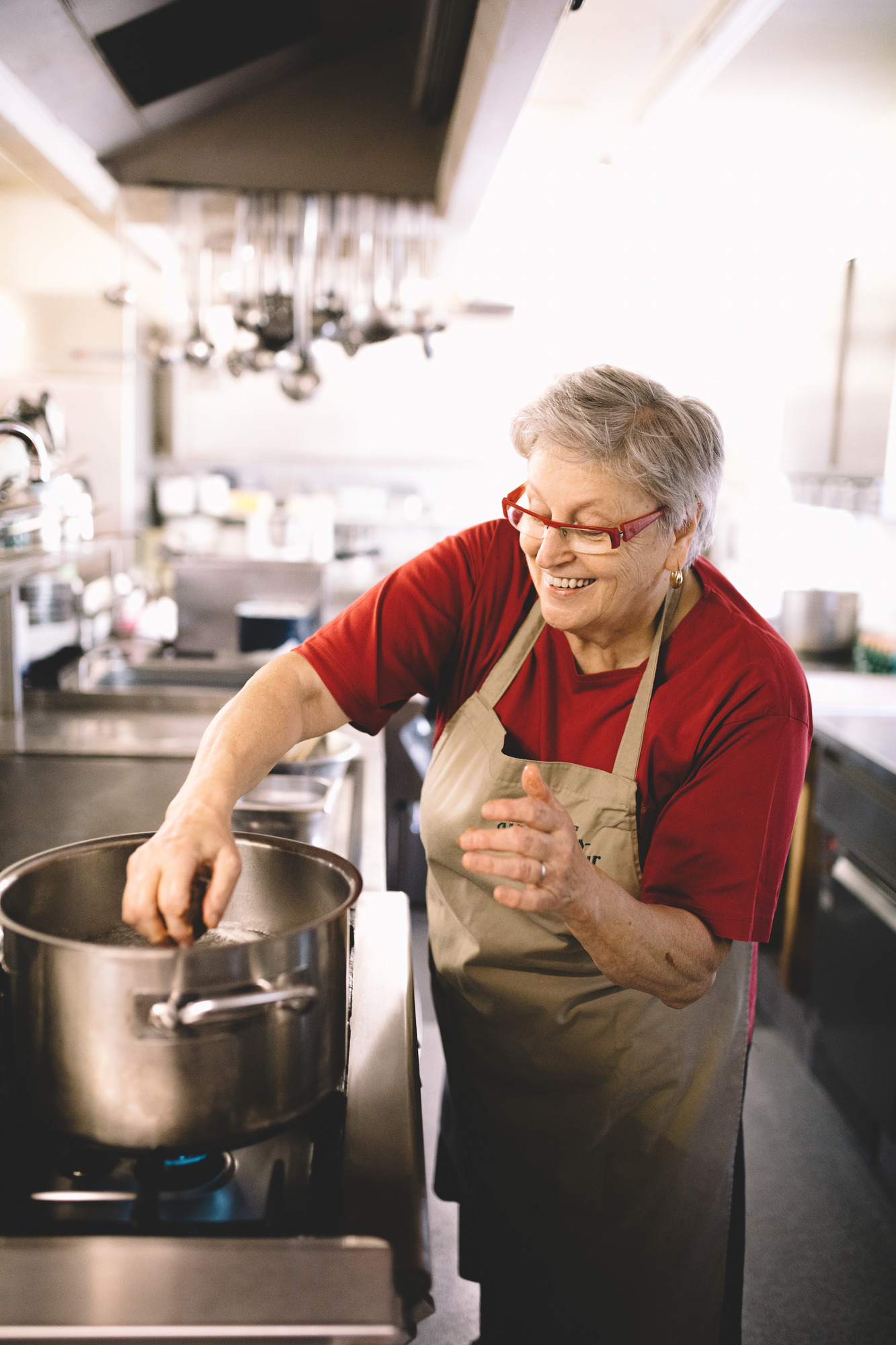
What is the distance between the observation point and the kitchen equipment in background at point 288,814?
4.65 ft

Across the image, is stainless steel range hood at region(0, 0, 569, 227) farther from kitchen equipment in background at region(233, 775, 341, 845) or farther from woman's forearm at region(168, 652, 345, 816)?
kitchen equipment in background at region(233, 775, 341, 845)

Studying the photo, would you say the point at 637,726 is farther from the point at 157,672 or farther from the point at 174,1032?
the point at 157,672

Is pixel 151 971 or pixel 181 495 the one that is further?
pixel 181 495

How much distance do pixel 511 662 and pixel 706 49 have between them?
5.25 ft

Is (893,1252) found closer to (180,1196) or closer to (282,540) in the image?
(180,1196)

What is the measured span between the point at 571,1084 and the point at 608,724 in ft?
1.48

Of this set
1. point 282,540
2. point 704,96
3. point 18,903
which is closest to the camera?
point 18,903

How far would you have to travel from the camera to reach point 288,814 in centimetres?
145

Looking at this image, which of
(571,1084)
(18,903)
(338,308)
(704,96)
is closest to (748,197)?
(704,96)

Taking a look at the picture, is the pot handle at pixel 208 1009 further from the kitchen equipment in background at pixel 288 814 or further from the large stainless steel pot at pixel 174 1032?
the kitchen equipment in background at pixel 288 814

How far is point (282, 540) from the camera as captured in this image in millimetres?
4988

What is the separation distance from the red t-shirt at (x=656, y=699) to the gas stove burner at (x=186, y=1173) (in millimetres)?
493

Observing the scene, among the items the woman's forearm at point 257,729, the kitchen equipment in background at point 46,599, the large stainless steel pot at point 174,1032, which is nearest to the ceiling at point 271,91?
the kitchen equipment in background at point 46,599

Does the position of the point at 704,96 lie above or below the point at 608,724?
above
